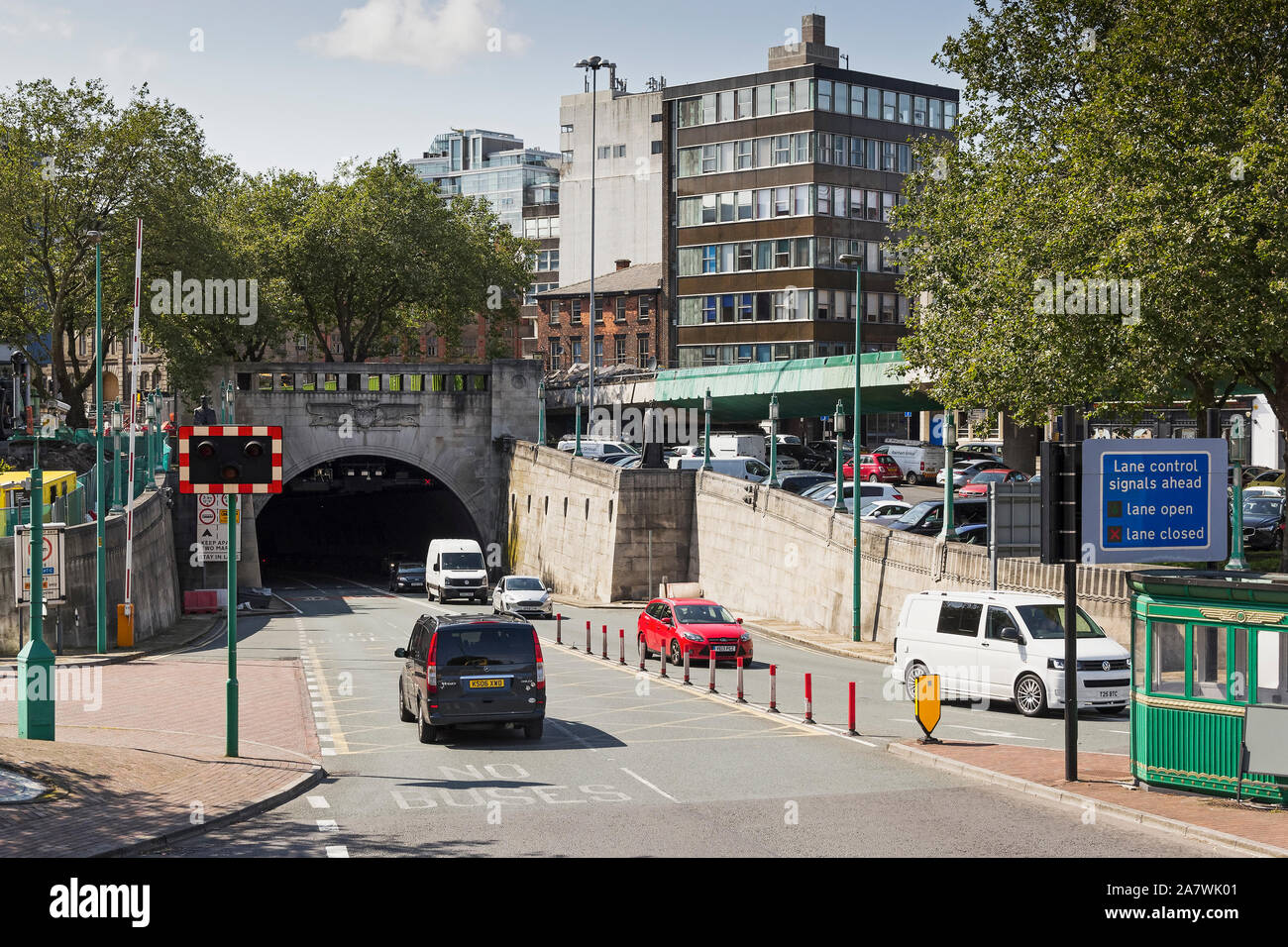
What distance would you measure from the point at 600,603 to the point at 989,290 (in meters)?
23.9

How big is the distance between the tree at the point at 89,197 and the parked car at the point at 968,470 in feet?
110

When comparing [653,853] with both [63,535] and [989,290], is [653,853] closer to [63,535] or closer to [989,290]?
[63,535]

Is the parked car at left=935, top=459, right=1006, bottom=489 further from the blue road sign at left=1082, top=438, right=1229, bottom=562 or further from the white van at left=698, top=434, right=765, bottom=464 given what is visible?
the blue road sign at left=1082, top=438, right=1229, bottom=562

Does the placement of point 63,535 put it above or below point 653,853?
above

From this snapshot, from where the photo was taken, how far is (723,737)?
20484 millimetres

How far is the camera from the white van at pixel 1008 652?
23.0 meters

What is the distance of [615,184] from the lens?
11062cm

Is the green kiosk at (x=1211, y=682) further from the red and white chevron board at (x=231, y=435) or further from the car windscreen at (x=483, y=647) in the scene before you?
the red and white chevron board at (x=231, y=435)

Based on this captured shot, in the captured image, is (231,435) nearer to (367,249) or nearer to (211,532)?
(211,532)

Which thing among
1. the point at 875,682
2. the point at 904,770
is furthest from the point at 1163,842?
the point at 875,682

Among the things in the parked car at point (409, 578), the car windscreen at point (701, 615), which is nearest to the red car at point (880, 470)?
the parked car at point (409, 578)

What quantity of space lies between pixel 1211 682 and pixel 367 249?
6340 centimetres

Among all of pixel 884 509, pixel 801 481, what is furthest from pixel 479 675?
pixel 801 481

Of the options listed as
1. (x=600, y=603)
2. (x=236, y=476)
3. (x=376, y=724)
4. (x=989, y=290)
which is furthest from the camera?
(x=600, y=603)
